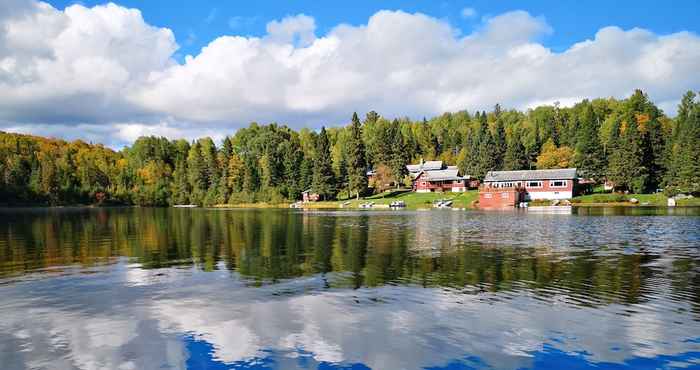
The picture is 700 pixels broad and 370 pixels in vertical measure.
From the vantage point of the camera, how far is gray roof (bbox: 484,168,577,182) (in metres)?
102

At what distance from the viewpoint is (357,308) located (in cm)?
1647

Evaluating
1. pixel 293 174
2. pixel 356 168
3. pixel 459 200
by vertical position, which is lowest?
pixel 459 200

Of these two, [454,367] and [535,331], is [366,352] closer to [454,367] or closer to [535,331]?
[454,367]

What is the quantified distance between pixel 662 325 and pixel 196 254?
26308 millimetres

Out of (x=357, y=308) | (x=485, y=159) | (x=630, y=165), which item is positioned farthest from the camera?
(x=485, y=159)

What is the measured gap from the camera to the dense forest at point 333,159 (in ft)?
336

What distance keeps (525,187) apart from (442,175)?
2720 cm

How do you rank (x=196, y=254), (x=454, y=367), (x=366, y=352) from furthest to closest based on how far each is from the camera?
(x=196, y=254), (x=366, y=352), (x=454, y=367)

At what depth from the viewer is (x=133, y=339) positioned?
13586mm

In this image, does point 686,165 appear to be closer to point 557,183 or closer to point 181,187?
point 557,183

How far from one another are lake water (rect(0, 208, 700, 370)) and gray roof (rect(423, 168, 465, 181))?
93.8 m

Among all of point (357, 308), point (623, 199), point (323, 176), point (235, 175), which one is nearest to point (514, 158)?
point (623, 199)

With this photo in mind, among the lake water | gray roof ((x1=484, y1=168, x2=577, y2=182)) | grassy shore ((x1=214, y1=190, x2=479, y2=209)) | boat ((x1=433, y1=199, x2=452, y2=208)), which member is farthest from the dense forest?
the lake water

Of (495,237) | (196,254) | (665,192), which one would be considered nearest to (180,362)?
(196,254)
